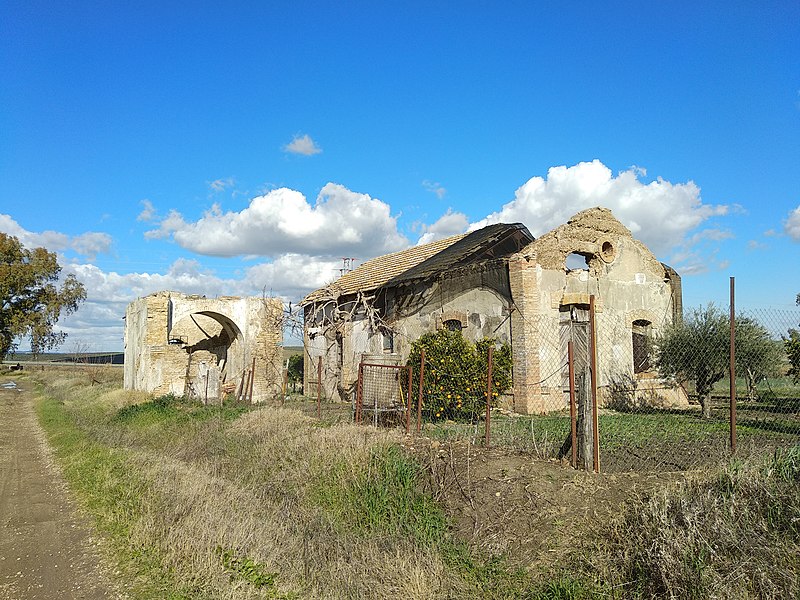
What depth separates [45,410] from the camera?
68.8ft

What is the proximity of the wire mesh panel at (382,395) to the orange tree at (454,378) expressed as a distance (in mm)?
1066

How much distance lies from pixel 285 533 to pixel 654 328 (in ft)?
43.7

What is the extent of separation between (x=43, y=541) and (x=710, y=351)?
13.4m

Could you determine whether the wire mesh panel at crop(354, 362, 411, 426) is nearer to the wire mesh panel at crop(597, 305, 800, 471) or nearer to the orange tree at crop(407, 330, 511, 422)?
the orange tree at crop(407, 330, 511, 422)

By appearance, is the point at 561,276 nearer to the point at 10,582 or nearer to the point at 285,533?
the point at 285,533

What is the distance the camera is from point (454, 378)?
1306 centimetres

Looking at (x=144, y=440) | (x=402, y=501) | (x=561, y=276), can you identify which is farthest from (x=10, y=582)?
(x=561, y=276)

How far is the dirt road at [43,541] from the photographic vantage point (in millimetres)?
5277

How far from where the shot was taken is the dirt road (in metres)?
5.28

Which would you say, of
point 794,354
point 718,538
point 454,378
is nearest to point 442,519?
point 718,538

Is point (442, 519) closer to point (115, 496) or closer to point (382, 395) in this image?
point (115, 496)

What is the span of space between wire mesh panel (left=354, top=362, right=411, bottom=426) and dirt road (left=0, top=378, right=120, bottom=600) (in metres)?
5.30

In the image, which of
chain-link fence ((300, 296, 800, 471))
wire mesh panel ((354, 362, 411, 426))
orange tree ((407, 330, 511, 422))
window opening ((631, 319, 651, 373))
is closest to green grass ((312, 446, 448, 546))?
chain-link fence ((300, 296, 800, 471))

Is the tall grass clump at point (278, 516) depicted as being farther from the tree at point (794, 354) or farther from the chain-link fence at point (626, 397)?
the tree at point (794, 354)
